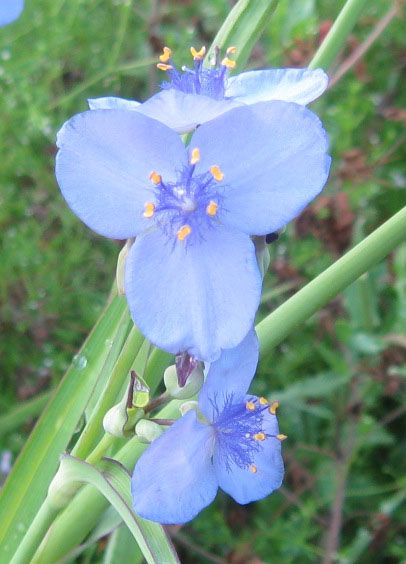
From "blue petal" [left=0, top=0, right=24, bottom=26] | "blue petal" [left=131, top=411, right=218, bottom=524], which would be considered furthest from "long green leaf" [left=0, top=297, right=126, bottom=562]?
"blue petal" [left=0, top=0, right=24, bottom=26]

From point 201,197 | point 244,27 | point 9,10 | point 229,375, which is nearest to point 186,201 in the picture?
point 201,197

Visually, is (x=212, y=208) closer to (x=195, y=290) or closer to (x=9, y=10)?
(x=195, y=290)

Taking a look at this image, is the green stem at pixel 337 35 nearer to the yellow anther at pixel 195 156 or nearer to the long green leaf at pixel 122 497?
the yellow anther at pixel 195 156

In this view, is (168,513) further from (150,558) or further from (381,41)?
(381,41)

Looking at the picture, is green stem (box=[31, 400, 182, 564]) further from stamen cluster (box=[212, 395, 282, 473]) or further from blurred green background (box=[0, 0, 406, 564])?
blurred green background (box=[0, 0, 406, 564])

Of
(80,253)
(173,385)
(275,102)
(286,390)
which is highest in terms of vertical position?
(275,102)

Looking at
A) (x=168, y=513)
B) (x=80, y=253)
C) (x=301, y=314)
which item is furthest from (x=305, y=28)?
(x=168, y=513)

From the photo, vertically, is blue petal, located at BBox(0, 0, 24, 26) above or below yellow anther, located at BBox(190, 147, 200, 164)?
above
